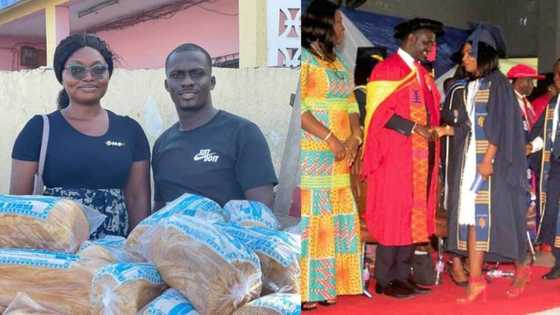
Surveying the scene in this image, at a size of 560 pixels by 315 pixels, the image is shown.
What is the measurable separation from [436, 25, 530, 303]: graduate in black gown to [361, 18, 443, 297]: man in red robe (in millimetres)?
167

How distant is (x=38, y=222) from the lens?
1155 millimetres

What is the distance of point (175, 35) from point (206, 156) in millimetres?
219

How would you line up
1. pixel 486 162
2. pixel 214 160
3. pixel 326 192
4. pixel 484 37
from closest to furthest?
pixel 214 160 < pixel 326 192 < pixel 486 162 < pixel 484 37

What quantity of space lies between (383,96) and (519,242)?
1.04m

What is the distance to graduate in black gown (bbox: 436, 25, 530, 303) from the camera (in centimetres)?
316

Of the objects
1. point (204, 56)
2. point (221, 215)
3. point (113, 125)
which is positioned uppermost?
point (204, 56)

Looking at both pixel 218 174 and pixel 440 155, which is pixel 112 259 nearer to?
pixel 218 174


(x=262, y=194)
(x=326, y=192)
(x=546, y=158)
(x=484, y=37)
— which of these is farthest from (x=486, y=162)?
(x=262, y=194)

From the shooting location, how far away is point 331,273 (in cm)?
271

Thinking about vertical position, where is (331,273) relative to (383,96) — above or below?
below

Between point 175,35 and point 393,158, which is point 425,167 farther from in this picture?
point 175,35

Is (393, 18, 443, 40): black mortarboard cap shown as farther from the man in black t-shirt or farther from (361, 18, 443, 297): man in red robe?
the man in black t-shirt

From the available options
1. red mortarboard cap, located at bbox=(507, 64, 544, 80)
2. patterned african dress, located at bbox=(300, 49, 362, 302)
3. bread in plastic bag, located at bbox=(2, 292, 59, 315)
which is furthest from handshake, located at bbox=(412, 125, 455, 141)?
bread in plastic bag, located at bbox=(2, 292, 59, 315)

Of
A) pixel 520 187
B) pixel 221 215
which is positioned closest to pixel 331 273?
pixel 520 187
